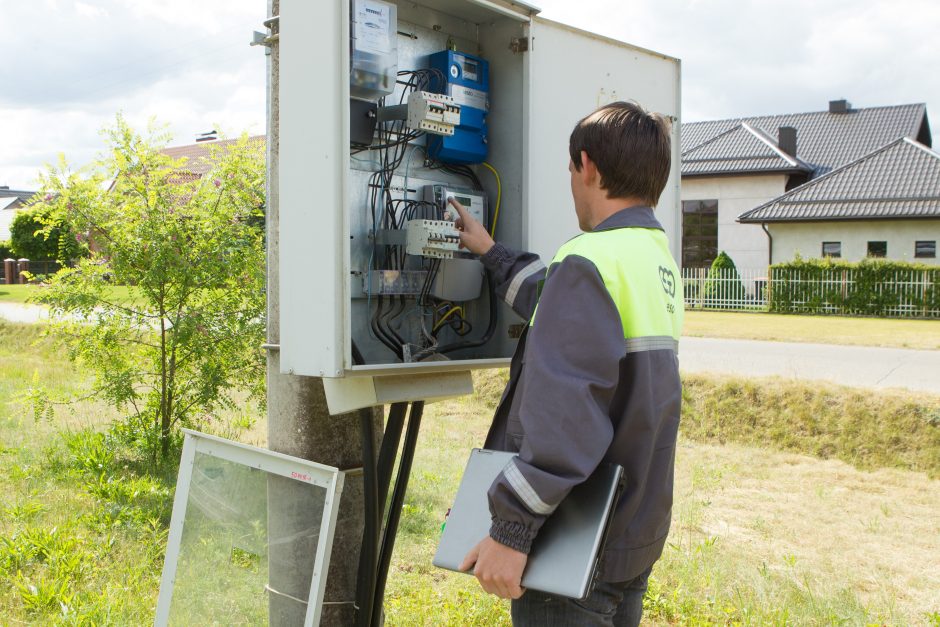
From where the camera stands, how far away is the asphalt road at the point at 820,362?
23.5ft

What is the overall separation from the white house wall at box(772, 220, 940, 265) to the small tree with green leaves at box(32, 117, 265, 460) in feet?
63.9

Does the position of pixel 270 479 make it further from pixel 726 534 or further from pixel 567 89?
pixel 726 534

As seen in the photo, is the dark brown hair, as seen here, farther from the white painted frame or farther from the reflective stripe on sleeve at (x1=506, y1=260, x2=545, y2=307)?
the white painted frame

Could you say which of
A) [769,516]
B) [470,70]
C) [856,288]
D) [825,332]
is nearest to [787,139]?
[856,288]

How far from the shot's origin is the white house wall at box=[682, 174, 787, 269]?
82.0 feet

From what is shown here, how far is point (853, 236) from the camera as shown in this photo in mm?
22125

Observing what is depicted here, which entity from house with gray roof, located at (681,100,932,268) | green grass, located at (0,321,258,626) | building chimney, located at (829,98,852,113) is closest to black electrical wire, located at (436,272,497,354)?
green grass, located at (0,321,258,626)

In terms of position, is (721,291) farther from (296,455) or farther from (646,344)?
(646,344)

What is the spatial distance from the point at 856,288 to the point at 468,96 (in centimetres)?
1858

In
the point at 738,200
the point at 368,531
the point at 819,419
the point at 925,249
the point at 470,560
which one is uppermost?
Answer: the point at 738,200

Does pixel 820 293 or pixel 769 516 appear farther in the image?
pixel 820 293

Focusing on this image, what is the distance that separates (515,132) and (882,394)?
432cm

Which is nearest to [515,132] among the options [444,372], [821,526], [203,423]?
[444,372]

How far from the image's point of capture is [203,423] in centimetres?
612
